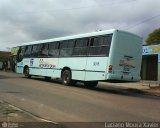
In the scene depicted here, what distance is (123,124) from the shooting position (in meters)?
9.84

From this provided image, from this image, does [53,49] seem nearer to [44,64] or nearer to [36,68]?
[44,64]

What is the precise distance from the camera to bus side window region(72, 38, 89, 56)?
22438 millimetres

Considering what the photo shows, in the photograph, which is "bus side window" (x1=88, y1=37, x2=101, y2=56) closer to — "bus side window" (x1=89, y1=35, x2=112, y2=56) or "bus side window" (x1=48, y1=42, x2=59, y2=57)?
"bus side window" (x1=89, y1=35, x2=112, y2=56)

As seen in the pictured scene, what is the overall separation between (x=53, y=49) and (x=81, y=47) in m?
4.16

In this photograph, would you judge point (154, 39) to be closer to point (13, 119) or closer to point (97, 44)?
point (97, 44)

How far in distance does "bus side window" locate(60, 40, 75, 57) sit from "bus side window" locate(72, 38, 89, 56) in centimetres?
53

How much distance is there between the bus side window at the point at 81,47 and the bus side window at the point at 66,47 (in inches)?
20.8

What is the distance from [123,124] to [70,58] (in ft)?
47.1

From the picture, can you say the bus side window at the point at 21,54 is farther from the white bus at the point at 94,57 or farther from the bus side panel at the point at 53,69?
the bus side panel at the point at 53,69

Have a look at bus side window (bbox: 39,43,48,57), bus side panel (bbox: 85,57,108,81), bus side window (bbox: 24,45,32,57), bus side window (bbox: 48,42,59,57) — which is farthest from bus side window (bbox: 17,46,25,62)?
bus side panel (bbox: 85,57,108,81)

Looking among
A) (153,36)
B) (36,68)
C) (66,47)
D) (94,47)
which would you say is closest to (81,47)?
(94,47)

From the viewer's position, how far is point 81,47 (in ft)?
75.4

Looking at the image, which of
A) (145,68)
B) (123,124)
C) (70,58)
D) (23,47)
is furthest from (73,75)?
(145,68)

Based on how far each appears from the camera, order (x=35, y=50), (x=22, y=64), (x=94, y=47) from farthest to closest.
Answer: (x=22, y=64), (x=35, y=50), (x=94, y=47)
